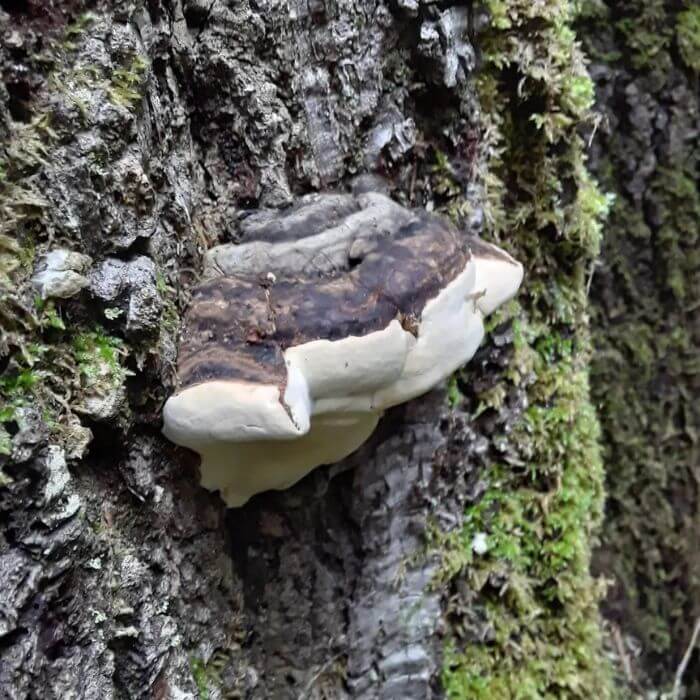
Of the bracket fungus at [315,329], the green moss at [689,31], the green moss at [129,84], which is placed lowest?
the bracket fungus at [315,329]

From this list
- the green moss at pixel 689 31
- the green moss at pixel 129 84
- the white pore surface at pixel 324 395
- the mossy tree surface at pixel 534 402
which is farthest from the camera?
the green moss at pixel 689 31

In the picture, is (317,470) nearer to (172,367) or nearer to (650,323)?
(172,367)

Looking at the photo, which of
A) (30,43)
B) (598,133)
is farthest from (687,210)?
(30,43)

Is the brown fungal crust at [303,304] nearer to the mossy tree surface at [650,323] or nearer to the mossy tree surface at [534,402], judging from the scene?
the mossy tree surface at [534,402]

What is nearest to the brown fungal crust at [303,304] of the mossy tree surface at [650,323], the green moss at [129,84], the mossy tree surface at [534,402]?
the green moss at [129,84]

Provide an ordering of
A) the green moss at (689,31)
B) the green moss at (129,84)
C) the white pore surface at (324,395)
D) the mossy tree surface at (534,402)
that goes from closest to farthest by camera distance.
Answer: the white pore surface at (324,395) < the green moss at (129,84) < the mossy tree surface at (534,402) < the green moss at (689,31)

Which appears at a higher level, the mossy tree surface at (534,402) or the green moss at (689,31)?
the green moss at (689,31)
